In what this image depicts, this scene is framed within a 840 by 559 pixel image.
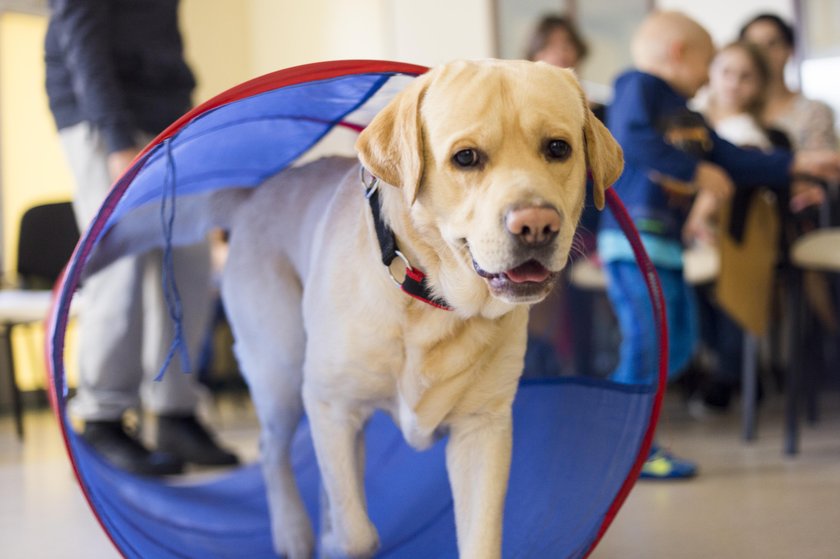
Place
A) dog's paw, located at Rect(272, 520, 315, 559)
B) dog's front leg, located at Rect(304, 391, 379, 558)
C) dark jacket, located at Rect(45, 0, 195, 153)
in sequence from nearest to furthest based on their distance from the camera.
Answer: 1. dog's front leg, located at Rect(304, 391, 379, 558)
2. dog's paw, located at Rect(272, 520, 315, 559)
3. dark jacket, located at Rect(45, 0, 195, 153)

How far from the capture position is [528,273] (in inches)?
56.6

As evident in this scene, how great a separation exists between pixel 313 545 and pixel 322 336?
1.92 feet

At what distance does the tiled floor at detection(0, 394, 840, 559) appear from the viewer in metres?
2.16

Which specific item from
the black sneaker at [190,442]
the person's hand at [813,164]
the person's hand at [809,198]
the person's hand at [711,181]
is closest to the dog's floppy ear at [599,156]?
the person's hand at [711,181]

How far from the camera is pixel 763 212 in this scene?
3375 mm

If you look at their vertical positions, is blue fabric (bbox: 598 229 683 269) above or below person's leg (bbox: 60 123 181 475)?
above

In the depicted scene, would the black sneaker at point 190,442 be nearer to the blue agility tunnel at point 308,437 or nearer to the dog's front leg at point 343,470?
the blue agility tunnel at point 308,437

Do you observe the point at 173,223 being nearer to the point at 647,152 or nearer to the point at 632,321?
the point at 632,321

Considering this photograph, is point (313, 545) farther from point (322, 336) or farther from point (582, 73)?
point (582, 73)

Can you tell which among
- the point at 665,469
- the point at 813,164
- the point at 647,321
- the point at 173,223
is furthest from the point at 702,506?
the point at 173,223

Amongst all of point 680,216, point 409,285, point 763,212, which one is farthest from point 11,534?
point 763,212

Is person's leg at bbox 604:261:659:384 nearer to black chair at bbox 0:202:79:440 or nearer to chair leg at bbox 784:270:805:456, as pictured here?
chair leg at bbox 784:270:805:456

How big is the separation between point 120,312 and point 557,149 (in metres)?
1.91

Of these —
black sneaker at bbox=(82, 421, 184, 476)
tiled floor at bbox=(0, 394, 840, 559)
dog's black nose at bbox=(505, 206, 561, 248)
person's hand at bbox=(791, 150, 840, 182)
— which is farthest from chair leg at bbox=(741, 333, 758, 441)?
dog's black nose at bbox=(505, 206, 561, 248)
